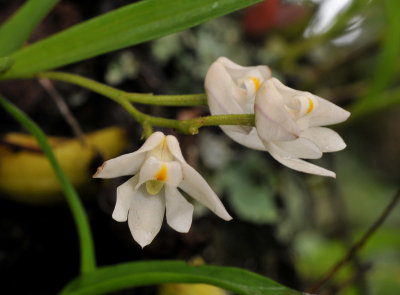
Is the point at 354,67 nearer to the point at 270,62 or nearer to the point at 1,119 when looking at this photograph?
the point at 270,62

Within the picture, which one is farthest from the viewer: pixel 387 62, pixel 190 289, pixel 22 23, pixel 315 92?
pixel 315 92

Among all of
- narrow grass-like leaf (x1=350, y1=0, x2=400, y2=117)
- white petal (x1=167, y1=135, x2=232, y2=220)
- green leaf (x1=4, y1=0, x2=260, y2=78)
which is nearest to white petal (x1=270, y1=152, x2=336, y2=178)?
white petal (x1=167, y1=135, x2=232, y2=220)

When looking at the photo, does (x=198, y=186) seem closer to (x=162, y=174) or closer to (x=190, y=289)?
(x=162, y=174)

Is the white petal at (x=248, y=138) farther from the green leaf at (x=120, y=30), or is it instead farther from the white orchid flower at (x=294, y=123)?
the green leaf at (x=120, y=30)

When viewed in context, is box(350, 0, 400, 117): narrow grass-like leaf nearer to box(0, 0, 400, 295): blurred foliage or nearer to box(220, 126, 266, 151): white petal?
box(0, 0, 400, 295): blurred foliage

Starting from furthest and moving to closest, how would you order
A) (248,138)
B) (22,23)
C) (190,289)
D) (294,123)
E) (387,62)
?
(387,62)
(190,289)
(22,23)
(248,138)
(294,123)

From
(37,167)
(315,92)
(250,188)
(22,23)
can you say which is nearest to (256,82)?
(22,23)

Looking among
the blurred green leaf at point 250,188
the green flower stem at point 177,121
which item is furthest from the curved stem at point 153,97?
the blurred green leaf at point 250,188
